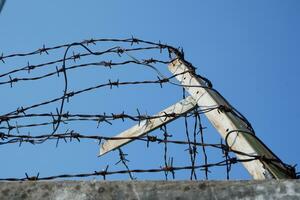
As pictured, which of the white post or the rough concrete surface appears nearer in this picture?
the rough concrete surface

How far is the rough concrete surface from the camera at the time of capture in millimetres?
1580

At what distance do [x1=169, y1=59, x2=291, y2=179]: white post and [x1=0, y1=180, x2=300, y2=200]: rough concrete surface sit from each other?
0.38m

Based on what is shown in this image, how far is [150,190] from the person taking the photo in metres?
1.66

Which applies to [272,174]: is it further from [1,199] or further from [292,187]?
[1,199]

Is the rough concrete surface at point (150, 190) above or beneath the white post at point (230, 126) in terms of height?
beneath

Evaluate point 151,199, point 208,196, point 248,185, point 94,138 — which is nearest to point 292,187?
point 248,185

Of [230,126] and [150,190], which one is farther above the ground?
[230,126]

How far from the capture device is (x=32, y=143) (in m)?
2.38

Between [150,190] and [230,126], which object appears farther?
[230,126]

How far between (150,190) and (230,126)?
2.67 feet

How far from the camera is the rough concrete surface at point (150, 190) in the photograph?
1580 mm

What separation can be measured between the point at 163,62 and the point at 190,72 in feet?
1.09

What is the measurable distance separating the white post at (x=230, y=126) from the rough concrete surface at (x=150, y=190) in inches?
14.8

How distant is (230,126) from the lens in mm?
2318
